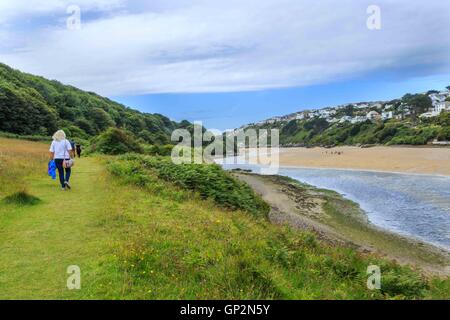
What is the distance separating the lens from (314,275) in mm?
8602

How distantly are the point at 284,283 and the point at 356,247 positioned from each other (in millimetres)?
15889

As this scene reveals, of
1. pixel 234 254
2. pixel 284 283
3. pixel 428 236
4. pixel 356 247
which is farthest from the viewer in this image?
pixel 428 236

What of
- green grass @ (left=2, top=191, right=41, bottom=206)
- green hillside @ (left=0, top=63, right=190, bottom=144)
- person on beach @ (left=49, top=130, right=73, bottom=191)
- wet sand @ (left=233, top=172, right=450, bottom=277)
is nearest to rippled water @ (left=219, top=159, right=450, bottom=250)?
wet sand @ (left=233, top=172, right=450, bottom=277)

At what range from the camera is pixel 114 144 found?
3888 cm

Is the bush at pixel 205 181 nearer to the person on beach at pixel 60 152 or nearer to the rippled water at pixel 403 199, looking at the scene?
the person on beach at pixel 60 152

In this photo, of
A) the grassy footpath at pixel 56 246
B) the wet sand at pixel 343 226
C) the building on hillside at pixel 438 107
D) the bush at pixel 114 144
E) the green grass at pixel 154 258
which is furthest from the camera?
the building on hillside at pixel 438 107

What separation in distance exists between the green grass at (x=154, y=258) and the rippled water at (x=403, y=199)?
1342 centimetres

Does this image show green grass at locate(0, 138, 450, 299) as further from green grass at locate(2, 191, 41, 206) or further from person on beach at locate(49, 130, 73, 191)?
person on beach at locate(49, 130, 73, 191)

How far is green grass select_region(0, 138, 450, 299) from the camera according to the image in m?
6.26

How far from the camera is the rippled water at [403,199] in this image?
2535cm

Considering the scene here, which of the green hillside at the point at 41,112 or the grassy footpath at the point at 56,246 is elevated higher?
the green hillside at the point at 41,112

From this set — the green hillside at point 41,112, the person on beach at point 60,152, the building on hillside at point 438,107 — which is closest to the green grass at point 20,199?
the person on beach at point 60,152
